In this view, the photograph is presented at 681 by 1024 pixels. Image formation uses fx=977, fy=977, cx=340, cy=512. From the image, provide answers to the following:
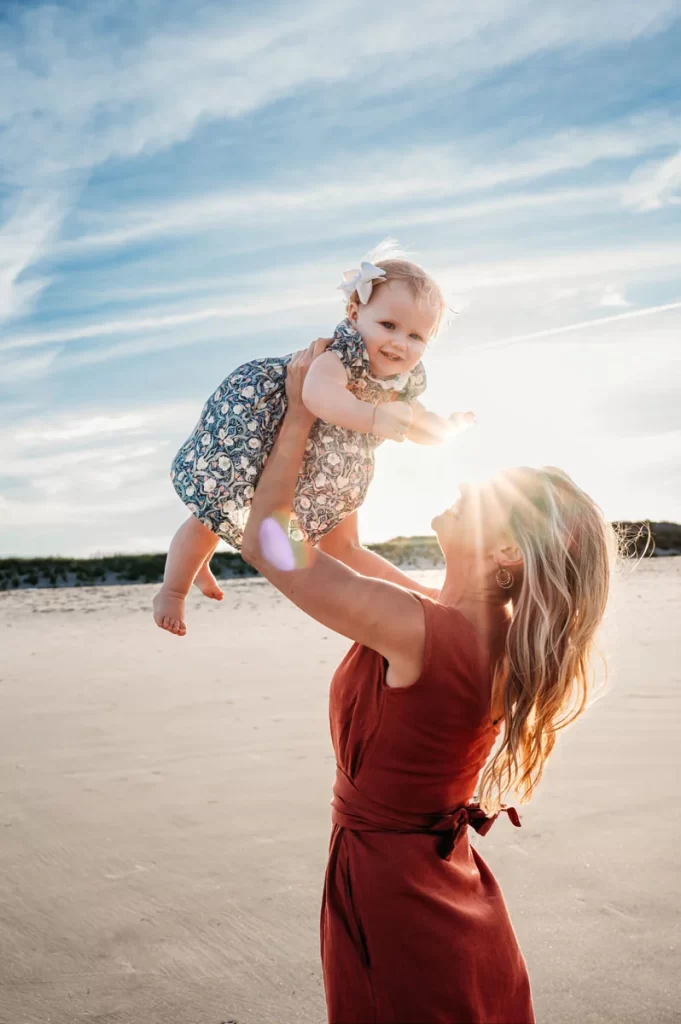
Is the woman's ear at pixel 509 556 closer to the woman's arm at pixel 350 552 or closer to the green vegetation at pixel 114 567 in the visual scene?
the woman's arm at pixel 350 552

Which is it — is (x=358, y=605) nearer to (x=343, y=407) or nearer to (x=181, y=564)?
(x=343, y=407)

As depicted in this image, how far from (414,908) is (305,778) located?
3850mm

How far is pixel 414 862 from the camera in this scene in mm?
1934

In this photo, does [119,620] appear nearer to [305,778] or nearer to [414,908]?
[305,778]

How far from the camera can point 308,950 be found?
3.68 m

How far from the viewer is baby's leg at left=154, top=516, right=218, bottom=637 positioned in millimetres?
2756

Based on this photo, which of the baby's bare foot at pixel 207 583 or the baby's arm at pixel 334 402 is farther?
the baby's bare foot at pixel 207 583

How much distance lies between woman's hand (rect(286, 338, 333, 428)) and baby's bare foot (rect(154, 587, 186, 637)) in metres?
0.69

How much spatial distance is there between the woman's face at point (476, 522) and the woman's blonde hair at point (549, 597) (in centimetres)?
3

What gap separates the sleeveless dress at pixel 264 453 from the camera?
251 cm

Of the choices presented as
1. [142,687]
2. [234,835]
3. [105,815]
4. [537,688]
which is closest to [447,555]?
[537,688]

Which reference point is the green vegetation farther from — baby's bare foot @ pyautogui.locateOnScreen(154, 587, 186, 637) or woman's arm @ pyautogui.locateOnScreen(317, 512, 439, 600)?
woman's arm @ pyautogui.locateOnScreen(317, 512, 439, 600)

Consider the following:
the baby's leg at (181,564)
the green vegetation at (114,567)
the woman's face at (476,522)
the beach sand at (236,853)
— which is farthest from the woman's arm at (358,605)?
the green vegetation at (114,567)


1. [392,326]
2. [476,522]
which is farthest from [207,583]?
[476,522]
